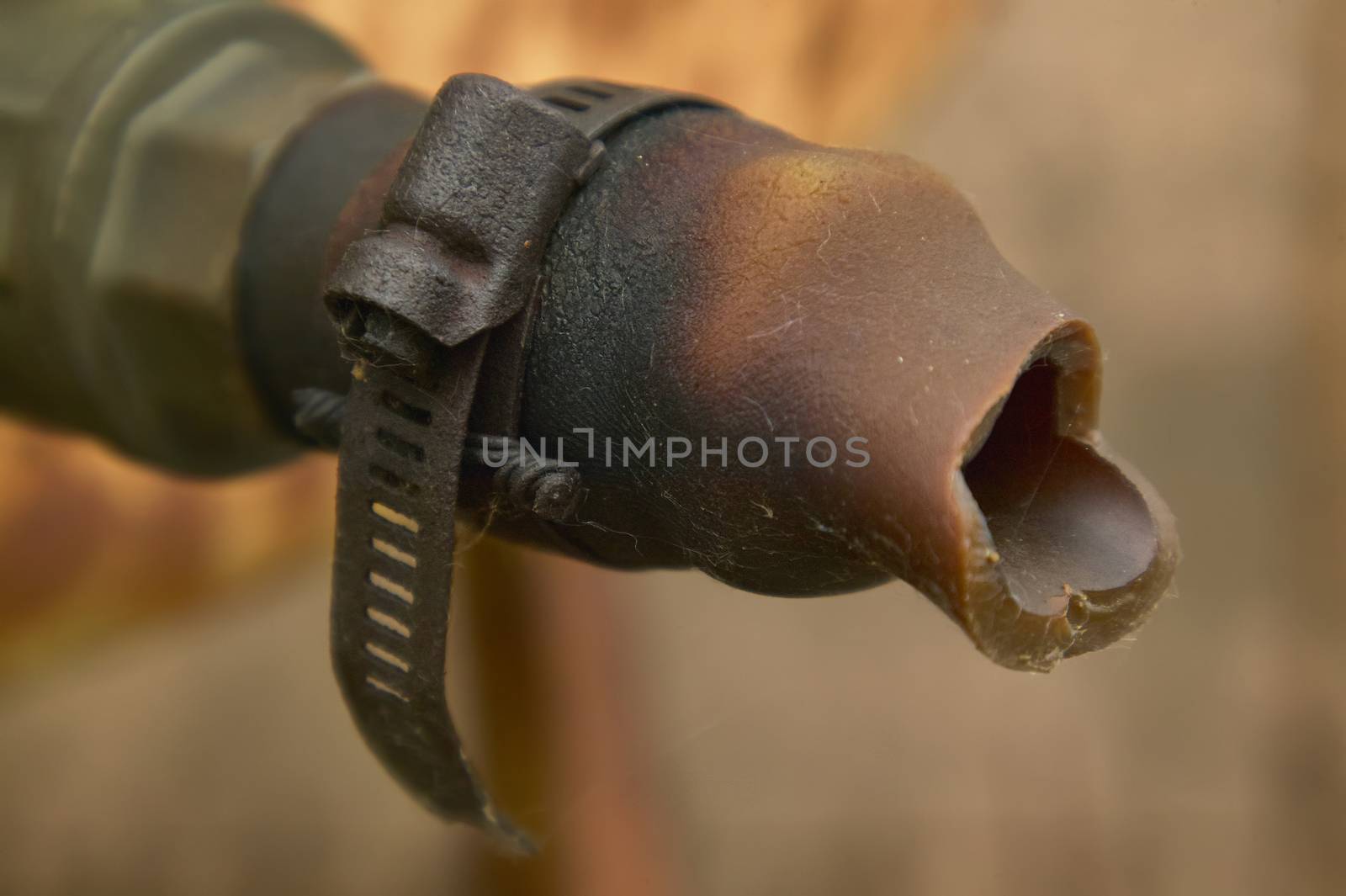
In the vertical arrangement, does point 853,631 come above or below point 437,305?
below

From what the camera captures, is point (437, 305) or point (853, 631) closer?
point (437, 305)

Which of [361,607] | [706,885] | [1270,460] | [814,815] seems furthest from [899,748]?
[361,607]

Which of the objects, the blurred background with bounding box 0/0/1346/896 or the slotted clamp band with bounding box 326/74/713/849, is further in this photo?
the blurred background with bounding box 0/0/1346/896

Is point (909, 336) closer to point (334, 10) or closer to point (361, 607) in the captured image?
point (361, 607)

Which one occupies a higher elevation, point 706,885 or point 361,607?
point 361,607
